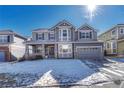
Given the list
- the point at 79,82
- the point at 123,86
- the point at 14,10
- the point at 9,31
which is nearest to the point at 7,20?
the point at 14,10

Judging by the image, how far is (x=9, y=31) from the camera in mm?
15406

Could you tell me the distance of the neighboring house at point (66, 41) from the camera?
1545cm

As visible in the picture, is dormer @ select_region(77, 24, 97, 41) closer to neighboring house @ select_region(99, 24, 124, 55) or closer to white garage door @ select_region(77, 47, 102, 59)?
white garage door @ select_region(77, 47, 102, 59)

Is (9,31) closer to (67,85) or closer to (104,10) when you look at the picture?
(104,10)

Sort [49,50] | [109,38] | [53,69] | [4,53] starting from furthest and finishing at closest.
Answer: [109,38] < [49,50] < [4,53] < [53,69]

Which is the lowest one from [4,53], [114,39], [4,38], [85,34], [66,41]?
[4,53]

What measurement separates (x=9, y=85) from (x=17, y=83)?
317 millimetres

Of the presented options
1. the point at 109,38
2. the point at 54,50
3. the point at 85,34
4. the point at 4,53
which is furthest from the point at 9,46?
the point at 109,38

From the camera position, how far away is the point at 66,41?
1598 cm

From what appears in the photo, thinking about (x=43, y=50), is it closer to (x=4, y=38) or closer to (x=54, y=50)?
(x=54, y=50)

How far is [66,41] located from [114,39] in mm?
5279

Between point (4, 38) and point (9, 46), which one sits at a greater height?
point (4, 38)

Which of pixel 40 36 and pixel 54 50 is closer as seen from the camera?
pixel 54 50

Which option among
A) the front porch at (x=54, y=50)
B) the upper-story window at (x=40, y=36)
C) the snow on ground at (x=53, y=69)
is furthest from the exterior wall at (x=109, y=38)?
the snow on ground at (x=53, y=69)
